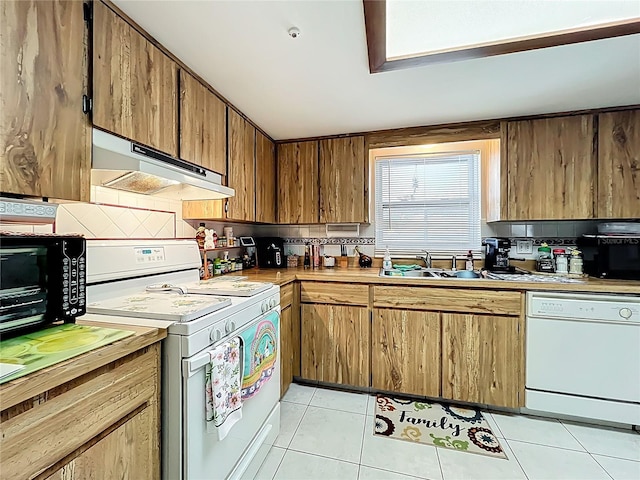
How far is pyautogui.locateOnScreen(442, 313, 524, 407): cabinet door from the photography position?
6.59 feet

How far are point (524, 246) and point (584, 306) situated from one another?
771 millimetres

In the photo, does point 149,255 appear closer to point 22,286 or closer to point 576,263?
point 22,286

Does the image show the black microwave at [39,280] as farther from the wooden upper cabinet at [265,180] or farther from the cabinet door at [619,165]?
the cabinet door at [619,165]

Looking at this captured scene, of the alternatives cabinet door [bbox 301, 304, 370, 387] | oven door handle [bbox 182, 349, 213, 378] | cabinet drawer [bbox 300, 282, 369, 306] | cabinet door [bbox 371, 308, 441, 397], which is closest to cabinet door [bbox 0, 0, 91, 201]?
oven door handle [bbox 182, 349, 213, 378]

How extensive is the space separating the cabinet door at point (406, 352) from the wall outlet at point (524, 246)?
1.08m

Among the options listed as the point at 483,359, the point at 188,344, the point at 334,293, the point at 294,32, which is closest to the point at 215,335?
the point at 188,344

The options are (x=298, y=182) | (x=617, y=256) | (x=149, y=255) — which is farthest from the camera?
(x=298, y=182)

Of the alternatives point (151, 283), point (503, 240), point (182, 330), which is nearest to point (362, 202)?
point (503, 240)

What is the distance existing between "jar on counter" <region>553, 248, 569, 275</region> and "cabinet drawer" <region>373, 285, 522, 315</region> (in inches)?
26.3

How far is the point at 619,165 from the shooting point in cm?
211

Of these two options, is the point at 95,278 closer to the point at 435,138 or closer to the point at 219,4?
the point at 219,4

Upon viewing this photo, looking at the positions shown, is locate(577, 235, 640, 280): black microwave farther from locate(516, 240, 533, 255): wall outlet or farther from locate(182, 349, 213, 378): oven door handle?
locate(182, 349, 213, 378): oven door handle

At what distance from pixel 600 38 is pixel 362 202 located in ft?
5.59

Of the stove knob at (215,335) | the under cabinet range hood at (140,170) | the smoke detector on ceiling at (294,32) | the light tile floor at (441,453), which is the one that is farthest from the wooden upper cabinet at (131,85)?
the light tile floor at (441,453)
